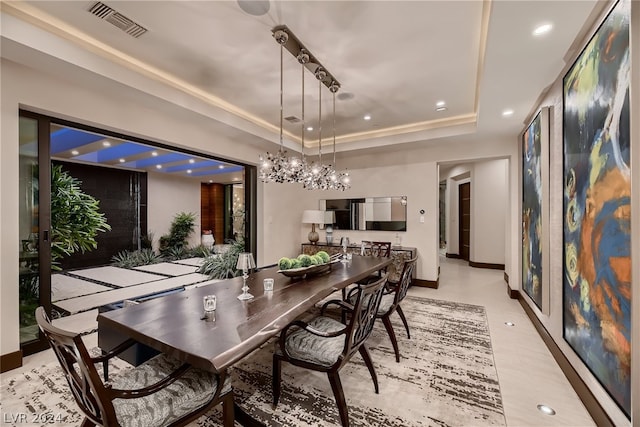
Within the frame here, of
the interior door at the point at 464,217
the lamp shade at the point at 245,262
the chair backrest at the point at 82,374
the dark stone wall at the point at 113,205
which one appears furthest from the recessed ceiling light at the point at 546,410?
the dark stone wall at the point at 113,205

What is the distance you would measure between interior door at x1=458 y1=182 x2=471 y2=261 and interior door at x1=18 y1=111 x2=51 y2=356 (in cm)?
903

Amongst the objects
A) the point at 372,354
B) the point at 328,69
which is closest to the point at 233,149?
the point at 328,69

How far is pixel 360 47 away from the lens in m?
2.60

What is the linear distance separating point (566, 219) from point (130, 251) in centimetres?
923

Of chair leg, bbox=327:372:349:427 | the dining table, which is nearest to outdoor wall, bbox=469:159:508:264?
the dining table

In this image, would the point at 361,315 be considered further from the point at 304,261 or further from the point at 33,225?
the point at 33,225

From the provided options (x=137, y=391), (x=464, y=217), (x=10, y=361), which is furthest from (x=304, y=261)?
(x=464, y=217)

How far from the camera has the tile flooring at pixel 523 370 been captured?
1907 mm

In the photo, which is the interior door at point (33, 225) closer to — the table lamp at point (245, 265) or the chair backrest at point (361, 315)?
the table lamp at point (245, 265)

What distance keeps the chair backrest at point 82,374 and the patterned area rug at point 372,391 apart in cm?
83

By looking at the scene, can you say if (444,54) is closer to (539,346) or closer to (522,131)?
(522,131)

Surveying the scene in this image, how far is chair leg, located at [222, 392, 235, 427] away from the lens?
1466mm

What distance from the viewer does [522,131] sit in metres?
4.21

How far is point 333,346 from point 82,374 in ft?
4.43
